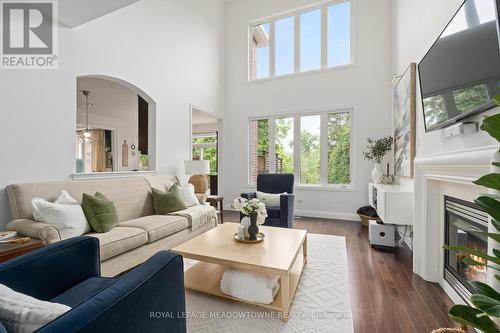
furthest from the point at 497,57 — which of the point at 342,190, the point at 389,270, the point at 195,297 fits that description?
the point at 342,190

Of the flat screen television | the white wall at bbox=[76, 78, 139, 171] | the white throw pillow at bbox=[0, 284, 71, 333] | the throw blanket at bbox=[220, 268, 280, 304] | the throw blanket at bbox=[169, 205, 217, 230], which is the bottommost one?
the throw blanket at bbox=[220, 268, 280, 304]

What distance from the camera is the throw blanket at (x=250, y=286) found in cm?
169

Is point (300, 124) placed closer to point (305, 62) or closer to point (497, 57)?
point (305, 62)

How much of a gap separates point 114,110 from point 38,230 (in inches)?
193

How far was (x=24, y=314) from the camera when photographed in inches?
26.0

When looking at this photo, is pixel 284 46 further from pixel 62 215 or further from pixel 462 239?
pixel 62 215

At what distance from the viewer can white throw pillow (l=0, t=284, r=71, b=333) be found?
65 cm

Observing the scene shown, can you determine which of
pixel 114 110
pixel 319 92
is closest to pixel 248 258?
pixel 319 92

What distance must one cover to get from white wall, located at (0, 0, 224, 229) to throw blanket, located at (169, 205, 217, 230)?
1.08 meters

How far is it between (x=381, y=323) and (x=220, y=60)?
18.5 ft

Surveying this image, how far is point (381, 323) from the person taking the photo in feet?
5.27

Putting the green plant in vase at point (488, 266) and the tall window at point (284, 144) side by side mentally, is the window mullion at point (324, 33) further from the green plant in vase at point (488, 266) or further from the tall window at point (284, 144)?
the green plant in vase at point (488, 266)

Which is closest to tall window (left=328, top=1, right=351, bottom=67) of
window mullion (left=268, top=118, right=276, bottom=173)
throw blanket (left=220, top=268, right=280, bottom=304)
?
window mullion (left=268, top=118, right=276, bottom=173)

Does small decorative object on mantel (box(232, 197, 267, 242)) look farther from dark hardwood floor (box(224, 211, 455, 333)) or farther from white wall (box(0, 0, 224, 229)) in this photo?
white wall (box(0, 0, 224, 229))
